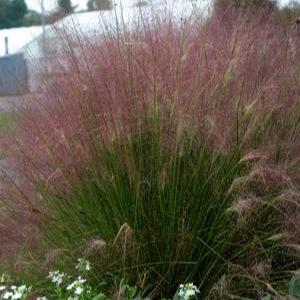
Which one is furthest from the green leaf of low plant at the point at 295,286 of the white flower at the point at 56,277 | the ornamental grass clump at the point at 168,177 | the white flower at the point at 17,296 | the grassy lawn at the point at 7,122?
the grassy lawn at the point at 7,122

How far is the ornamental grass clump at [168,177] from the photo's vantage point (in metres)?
4.23

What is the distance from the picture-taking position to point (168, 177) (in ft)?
14.0

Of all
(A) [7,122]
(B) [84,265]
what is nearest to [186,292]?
(B) [84,265]

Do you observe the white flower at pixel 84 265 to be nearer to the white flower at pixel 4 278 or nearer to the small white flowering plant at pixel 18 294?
the small white flowering plant at pixel 18 294

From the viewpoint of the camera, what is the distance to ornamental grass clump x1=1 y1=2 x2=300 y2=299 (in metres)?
4.23

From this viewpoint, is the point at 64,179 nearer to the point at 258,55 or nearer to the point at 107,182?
the point at 107,182

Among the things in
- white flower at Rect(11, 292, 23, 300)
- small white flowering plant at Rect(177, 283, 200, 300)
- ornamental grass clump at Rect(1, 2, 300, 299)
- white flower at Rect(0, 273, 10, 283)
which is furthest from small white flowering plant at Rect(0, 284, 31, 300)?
small white flowering plant at Rect(177, 283, 200, 300)

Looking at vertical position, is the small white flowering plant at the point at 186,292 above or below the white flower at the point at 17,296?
below

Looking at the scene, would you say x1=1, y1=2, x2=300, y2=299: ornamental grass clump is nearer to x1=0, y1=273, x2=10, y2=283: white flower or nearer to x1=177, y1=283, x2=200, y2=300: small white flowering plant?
x1=0, y1=273, x2=10, y2=283: white flower

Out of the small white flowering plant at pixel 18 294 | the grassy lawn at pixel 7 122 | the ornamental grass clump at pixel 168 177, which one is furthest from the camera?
the grassy lawn at pixel 7 122

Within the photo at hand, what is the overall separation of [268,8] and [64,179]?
2.58 meters

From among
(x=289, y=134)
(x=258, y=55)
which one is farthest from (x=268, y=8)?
(x=289, y=134)

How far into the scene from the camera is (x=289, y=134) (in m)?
4.56

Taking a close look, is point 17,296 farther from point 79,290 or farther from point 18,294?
point 79,290
